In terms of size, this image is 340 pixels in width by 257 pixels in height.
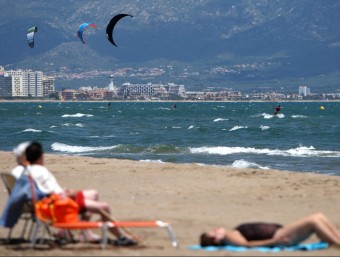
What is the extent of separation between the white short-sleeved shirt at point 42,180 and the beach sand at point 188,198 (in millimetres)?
539

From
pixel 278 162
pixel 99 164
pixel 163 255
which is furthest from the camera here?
pixel 278 162

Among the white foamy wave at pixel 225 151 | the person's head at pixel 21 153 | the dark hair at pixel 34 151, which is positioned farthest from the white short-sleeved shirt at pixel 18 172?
the white foamy wave at pixel 225 151

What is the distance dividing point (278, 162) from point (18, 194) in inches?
609

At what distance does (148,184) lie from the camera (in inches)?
564

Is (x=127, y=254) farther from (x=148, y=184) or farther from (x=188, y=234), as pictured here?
(x=148, y=184)

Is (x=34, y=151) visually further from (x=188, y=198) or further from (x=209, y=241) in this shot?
(x=188, y=198)

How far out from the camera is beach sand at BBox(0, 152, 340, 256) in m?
9.03

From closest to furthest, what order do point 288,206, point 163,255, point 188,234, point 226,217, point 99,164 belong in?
point 163,255 → point 188,234 → point 226,217 → point 288,206 → point 99,164

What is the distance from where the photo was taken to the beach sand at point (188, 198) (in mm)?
9031

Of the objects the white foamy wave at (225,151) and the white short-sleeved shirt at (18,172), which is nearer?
the white short-sleeved shirt at (18,172)

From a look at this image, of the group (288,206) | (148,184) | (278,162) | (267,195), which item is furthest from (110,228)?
(278,162)

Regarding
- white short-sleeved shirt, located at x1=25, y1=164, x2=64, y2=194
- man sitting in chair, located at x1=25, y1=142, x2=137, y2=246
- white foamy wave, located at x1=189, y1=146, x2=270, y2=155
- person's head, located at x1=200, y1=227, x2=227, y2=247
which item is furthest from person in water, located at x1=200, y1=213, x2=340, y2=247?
white foamy wave, located at x1=189, y1=146, x2=270, y2=155

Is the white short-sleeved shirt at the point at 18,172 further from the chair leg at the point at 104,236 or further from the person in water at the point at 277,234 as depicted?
the person in water at the point at 277,234

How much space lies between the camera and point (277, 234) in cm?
871
